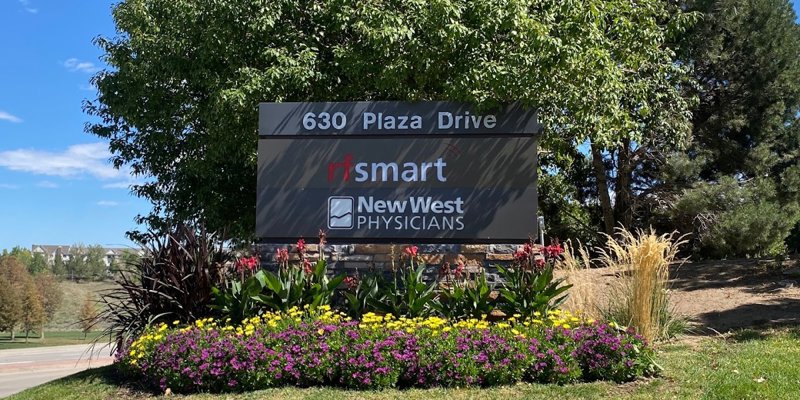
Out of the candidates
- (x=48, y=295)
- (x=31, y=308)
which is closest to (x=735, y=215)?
(x=31, y=308)

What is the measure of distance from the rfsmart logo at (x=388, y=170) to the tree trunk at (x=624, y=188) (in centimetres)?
1078

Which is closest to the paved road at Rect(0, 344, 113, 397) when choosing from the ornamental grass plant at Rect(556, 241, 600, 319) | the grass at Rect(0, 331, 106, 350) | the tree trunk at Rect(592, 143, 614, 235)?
the grass at Rect(0, 331, 106, 350)

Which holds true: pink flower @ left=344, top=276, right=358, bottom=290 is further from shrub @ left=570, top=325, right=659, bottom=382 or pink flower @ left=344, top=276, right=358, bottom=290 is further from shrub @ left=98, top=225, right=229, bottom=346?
shrub @ left=570, top=325, right=659, bottom=382

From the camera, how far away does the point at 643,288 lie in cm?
750

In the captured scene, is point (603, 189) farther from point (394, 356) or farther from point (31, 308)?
point (31, 308)

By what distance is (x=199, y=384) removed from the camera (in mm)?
6230

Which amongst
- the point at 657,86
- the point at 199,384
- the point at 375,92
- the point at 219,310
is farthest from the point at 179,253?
the point at 657,86

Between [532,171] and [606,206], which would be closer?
[532,171]

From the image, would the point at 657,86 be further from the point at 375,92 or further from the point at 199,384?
the point at 199,384

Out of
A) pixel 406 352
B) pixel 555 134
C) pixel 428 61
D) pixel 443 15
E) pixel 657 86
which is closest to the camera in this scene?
pixel 406 352

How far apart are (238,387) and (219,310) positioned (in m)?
1.56

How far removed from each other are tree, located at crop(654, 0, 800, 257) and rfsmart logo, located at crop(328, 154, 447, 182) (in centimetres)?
1052

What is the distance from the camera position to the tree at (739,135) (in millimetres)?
16641

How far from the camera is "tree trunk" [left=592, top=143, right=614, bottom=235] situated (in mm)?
18312
